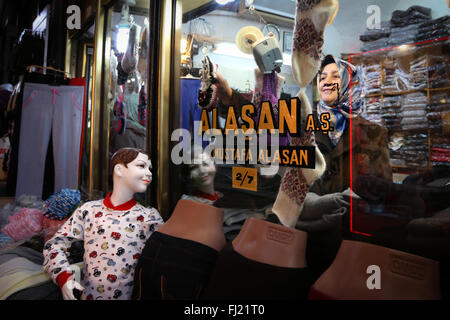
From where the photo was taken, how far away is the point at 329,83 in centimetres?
145

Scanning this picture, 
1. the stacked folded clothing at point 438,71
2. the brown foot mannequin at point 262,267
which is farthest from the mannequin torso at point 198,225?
the stacked folded clothing at point 438,71

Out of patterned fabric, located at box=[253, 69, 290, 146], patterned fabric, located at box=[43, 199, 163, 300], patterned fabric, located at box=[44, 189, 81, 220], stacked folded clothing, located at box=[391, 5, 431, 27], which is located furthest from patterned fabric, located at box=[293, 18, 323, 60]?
patterned fabric, located at box=[44, 189, 81, 220]

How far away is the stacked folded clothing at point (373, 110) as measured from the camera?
1251 mm

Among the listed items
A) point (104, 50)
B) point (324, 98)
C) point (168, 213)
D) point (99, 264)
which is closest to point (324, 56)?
point (324, 98)

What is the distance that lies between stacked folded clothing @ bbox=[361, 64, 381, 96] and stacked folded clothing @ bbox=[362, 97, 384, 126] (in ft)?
0.11

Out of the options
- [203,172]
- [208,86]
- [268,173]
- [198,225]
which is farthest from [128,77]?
[198,225]

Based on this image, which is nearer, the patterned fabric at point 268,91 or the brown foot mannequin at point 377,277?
the brown foot mannequin at point 377,277

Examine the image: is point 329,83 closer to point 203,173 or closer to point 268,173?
point 268,173

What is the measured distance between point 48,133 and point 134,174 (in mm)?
2324

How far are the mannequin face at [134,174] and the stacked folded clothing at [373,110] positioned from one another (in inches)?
42.6

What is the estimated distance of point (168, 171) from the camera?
97.6 inches

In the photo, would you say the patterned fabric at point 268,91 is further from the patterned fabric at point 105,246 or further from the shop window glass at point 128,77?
the shop window glass at point 128,77

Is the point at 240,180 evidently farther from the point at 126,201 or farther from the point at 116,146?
the point at 116,146

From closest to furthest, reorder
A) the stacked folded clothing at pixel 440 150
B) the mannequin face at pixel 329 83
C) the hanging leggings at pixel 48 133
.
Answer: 1. the stacked folded clothing at pixel 440 150
2. the mannequin face at pixel 329 83
3. the hanging leggings at pixel 48 133
